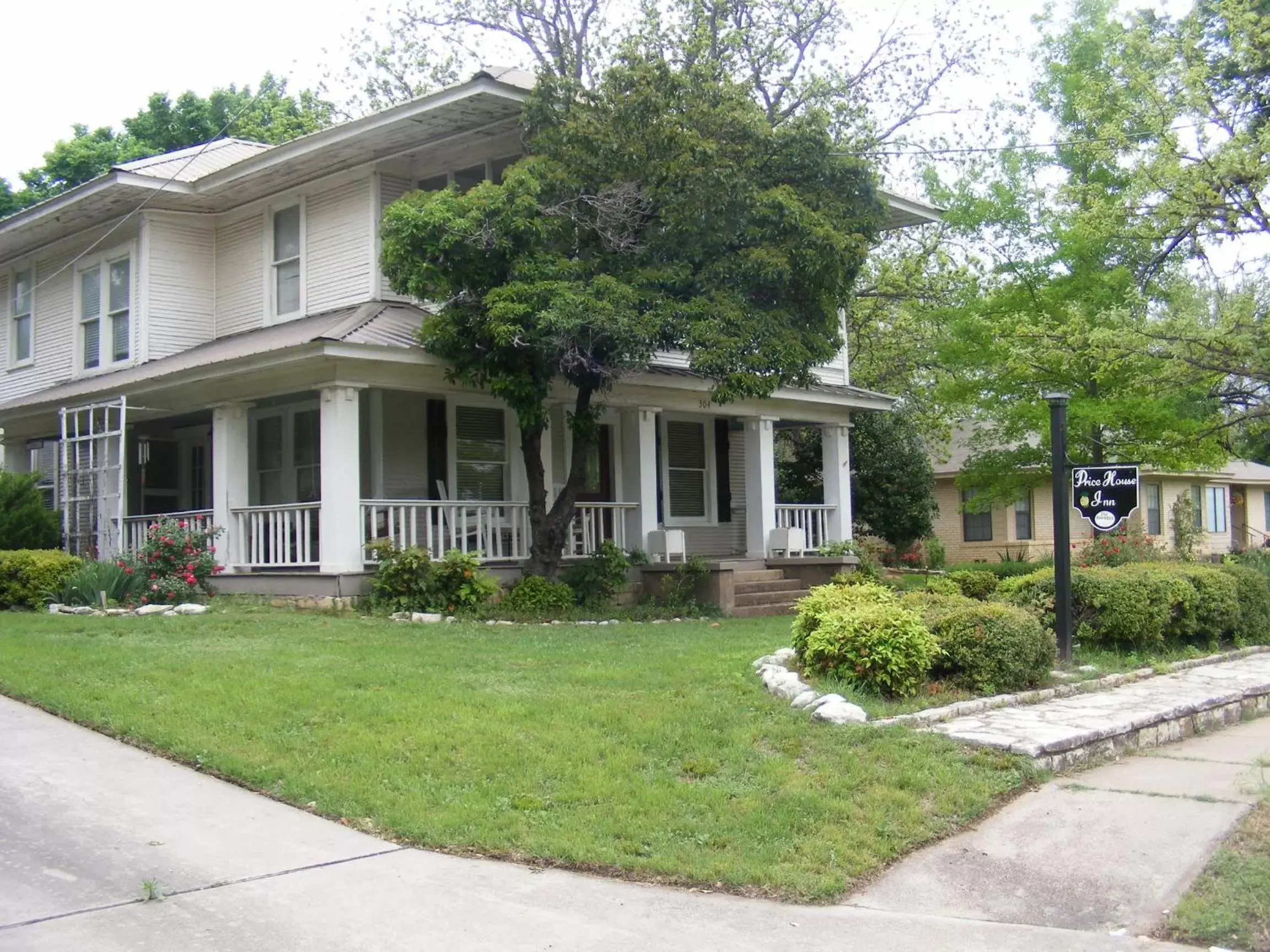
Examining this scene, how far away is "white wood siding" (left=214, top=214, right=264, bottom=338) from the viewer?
1855 centimetres

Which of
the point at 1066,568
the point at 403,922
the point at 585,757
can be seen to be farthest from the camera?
the point at 1066,568

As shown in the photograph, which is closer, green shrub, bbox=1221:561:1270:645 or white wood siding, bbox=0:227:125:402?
green shrub, bbox=1221:561:1270:645

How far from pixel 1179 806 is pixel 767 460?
13478mm

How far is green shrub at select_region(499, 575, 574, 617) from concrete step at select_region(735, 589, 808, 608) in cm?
288

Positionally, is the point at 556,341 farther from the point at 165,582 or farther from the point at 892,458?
the point at 892,458

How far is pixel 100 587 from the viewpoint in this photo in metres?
14.8

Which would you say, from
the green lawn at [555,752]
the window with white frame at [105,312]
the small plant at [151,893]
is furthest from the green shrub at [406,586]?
the small plant at [151,893]

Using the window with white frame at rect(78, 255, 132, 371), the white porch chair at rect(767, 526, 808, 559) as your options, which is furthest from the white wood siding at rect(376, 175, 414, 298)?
the white porch chair at rect(767, 526, 808, 559)

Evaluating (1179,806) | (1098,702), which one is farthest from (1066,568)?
(1179,806)

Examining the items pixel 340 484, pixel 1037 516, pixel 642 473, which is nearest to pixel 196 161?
pixel 340 484

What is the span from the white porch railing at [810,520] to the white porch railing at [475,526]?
134 inches

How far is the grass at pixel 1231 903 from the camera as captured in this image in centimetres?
475

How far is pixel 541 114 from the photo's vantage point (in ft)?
49.0

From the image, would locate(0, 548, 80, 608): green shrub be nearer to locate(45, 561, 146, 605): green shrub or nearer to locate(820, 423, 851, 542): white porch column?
locate(45, 561, 146, 605): green shrub
